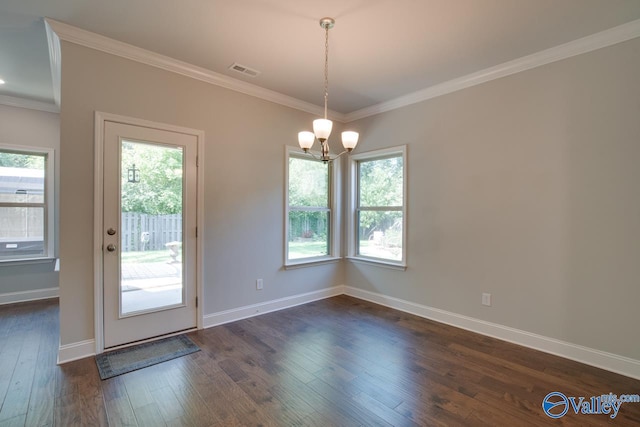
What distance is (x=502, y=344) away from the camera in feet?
9.77

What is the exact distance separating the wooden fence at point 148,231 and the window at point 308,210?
4.70 feet

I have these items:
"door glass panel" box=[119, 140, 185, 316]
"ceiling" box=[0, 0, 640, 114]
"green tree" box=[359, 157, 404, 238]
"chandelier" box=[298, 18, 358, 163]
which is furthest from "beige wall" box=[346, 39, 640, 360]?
"door glass panel" box=[119, 140, 185, 316]

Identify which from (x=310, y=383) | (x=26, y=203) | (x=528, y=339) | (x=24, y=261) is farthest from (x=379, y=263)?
(x=26, y=203)

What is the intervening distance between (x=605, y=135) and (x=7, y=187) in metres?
6.95

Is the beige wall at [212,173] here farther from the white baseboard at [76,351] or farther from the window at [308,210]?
the window at [308,210]

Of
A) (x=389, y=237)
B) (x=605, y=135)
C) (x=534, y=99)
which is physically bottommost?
(x=389, y=237)

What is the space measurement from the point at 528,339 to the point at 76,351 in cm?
418

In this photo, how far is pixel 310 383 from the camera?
7.47 ft

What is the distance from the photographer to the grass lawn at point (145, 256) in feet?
9.30

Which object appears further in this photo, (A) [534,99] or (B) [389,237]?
(B) [389,237]

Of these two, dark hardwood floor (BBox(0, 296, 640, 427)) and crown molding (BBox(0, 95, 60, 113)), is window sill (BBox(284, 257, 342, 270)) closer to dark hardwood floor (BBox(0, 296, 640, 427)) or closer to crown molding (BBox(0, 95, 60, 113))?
dark hardwood floor (BBox(0, 296, 640, 427))

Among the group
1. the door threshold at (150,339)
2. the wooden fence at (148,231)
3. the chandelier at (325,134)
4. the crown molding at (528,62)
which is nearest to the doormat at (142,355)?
the door threshold at (150,339)

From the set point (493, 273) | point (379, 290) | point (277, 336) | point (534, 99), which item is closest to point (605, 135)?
point (534, 99)

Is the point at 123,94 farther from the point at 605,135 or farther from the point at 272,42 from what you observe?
the point at 605,135
